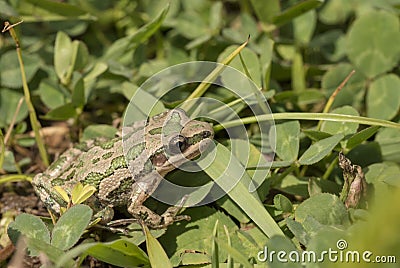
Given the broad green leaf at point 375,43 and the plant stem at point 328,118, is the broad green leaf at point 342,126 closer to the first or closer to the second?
the plant stem at point 328,118

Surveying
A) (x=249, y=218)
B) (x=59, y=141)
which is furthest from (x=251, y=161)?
(x=59, y=141)

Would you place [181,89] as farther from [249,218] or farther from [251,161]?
[249,218]

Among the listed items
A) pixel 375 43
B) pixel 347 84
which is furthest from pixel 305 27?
pixel 347 84

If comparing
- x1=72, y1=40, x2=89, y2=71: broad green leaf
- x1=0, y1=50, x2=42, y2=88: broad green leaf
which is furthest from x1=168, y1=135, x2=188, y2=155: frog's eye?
x1=0, y1=50, x2=42, y2=88: broad green leaf

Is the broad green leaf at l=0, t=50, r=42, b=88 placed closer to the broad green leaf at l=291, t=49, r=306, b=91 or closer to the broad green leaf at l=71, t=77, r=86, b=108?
the broad green leaf at l=71, t=77, r=86, b=108

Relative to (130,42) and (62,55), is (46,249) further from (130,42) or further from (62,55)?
(130,42)

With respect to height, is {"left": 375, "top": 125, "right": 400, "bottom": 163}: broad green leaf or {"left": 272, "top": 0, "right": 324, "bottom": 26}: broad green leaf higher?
{"left": 272, "top": 0, "right": 324, "bottom": 26}: broad green leaf
